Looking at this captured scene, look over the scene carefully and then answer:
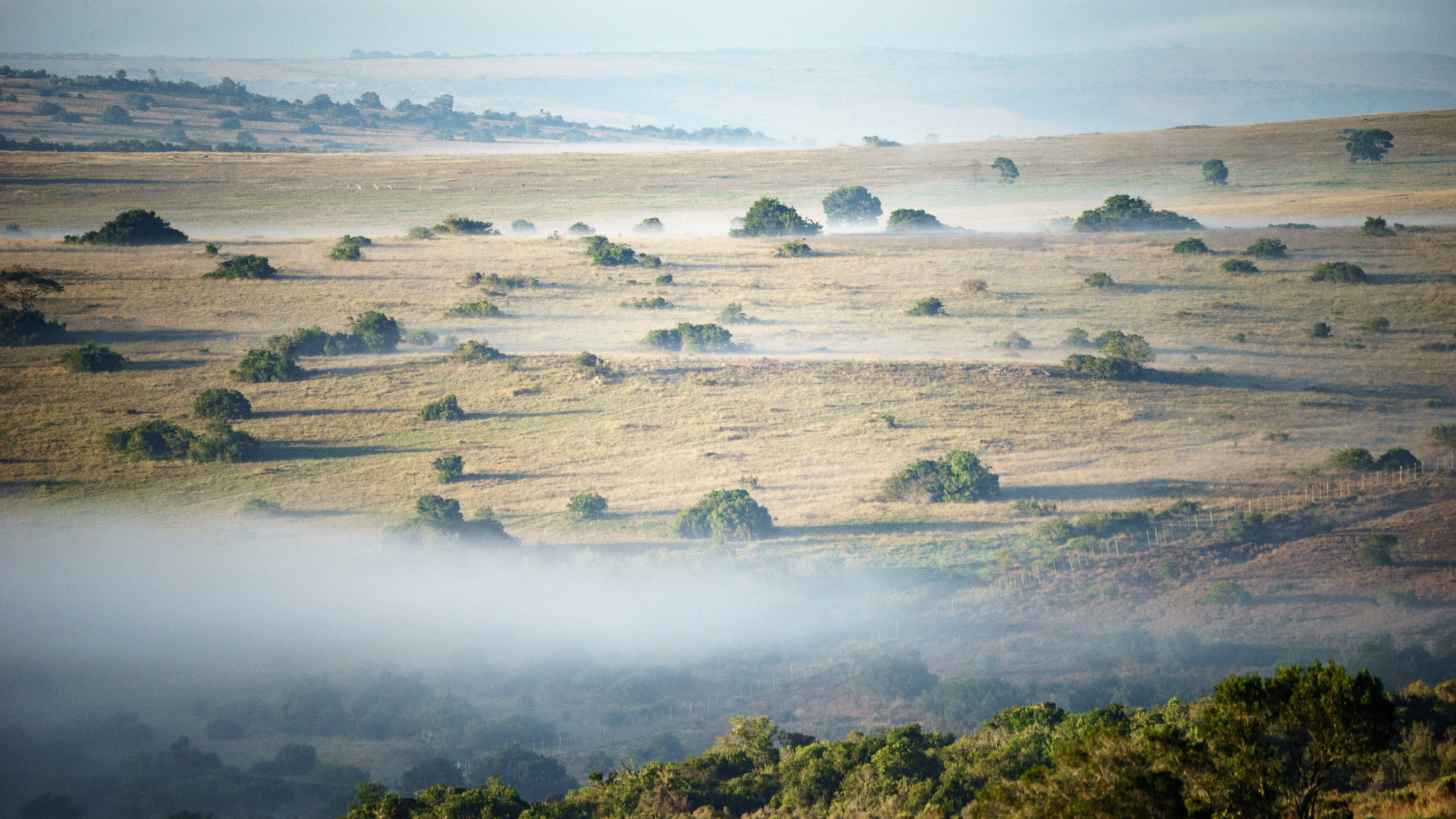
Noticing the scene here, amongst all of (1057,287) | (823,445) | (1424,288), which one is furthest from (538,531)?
(1424,288)

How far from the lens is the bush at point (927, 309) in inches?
2098

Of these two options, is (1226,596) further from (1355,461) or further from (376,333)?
(376,333)

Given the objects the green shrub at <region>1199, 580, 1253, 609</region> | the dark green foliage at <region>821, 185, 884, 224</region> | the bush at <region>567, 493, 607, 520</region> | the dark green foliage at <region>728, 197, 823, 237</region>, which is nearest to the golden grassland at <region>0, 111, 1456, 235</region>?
the dark green foliage at <region>821, 185, 884, 224</region>

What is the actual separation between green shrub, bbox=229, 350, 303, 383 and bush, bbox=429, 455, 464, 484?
12603 millimetres

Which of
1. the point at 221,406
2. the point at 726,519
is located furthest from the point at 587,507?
the point at 221,406

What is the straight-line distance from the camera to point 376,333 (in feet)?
154

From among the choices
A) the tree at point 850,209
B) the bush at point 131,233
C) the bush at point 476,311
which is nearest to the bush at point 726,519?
the bush at point 476,311

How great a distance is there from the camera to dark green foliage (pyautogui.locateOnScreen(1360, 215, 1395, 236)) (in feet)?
209

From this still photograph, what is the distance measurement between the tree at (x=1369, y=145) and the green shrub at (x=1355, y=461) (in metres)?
73.1

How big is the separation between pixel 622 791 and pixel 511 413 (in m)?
26.4

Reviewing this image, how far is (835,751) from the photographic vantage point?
16.7 meters

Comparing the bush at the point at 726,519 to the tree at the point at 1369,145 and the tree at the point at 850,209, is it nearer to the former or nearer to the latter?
the tree at the point at 850,209

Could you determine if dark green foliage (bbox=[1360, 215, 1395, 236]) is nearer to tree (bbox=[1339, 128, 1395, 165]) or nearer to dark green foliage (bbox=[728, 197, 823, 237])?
tree (bbox=[1339, 128, 1395, 165])

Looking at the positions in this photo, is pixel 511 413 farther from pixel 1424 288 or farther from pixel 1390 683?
pixel 1424 288
